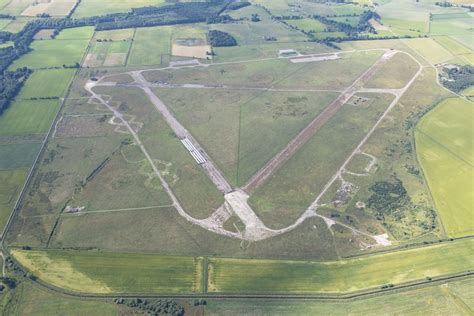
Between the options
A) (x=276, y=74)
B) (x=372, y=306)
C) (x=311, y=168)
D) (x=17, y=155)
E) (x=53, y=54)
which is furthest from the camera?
(x=53, y=54)

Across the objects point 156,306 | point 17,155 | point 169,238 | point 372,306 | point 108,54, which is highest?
point 108,54

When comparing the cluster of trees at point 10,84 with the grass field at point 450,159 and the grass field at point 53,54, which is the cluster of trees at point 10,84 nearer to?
the grass field at point 53,54

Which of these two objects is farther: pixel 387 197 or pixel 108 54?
pixel 108 54

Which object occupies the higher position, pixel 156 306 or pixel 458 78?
pixel 458 78

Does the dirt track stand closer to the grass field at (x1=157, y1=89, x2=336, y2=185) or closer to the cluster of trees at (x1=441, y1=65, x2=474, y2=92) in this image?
the grass field at (x1=157, y1=89, x2=336, y2=185)

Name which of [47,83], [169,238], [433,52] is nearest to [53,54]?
[47,83]

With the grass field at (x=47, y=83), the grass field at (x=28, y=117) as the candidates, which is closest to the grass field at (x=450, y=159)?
the grass field at (x=28, y=117)

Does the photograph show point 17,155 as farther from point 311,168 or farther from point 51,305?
point 311,168
